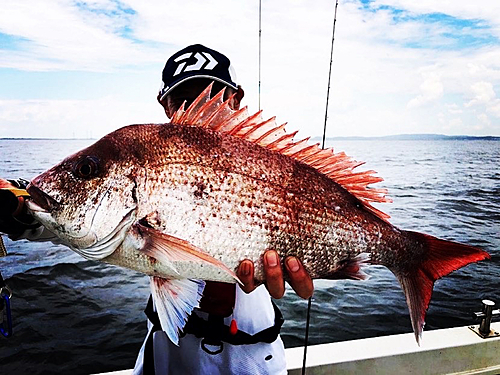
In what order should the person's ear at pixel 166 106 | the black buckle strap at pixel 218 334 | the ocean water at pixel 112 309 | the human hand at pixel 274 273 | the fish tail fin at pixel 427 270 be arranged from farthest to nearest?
the ocean water at pixel 112 309 < the person's ear at pixel 166 106 < the black buckle strap at pixel 218 334 < the fish tail fin at pixel 427 270 < the human hand at pixel 274 273

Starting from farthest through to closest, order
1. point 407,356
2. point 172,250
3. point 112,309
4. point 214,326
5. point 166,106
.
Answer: point 112,309 → point 407,356 → point 166,106 → point 214,326 → point 172,250

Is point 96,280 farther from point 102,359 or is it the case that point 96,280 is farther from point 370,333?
point 370,333

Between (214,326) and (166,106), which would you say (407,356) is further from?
(166,106)

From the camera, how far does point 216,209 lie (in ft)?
4.43

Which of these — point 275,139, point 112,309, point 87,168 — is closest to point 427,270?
point 275,139

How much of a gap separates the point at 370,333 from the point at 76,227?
5673 mm

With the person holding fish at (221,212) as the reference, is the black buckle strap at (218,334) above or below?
below

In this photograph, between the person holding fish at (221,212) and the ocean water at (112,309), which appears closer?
the person holding fish at (221,212)

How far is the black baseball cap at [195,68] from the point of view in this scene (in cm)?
198

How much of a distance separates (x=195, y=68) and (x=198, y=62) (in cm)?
4

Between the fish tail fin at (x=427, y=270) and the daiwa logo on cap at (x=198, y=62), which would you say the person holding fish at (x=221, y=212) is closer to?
the fish tail fin at (x=427, y=270)

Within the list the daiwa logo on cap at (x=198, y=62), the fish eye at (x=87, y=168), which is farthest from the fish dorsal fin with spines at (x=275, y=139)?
the daiwa logo on cap at (x=198, y=62)

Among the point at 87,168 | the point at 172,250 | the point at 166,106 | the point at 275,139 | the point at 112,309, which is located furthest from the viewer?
the point at 112,309

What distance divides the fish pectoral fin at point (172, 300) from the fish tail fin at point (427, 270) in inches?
31.3
